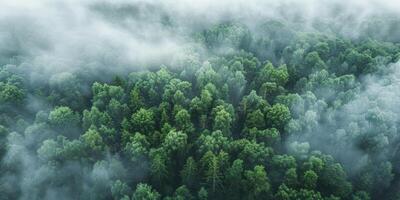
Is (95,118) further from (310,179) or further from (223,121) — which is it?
(310,179)

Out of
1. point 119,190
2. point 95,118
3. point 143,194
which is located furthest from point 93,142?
point 143,194

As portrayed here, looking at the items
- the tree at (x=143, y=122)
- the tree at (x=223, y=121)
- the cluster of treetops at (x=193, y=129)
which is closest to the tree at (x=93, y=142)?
the cluster of treetops at (x=193, y=129)

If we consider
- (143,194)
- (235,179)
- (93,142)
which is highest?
(93,142)

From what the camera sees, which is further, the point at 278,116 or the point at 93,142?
the point at 278,116

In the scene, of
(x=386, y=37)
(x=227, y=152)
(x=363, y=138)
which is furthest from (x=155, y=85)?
(x=386, y=37)

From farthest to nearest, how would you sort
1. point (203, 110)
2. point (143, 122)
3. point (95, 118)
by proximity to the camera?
point (203, 110) < point (95, 118) < point (143, 122)

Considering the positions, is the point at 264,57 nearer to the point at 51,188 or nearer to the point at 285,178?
the point at 285,178

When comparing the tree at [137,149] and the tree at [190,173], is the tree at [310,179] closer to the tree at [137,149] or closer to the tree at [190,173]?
the tree at [190,173]

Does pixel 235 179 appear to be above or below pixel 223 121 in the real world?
below

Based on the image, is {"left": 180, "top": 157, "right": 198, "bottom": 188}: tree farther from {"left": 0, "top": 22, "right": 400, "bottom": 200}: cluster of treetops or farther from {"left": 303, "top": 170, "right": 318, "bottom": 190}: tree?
{"left": 303, "top": 170, "right": 318, "bottom": 190}: tree
